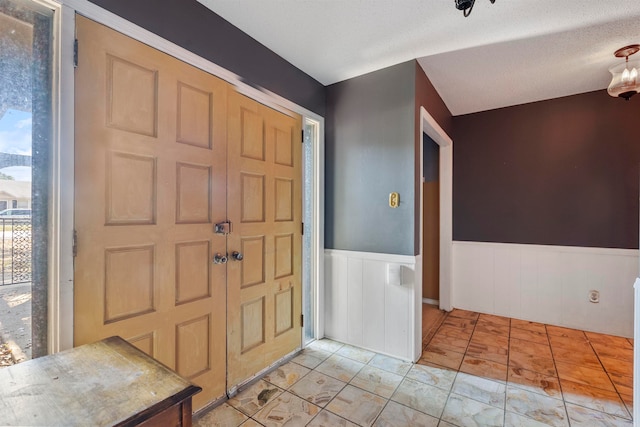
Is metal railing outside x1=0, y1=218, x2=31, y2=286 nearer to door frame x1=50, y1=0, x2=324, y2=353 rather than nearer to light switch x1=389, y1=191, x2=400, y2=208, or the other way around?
door frame x1=50, y1=0, x2=324, y2=353

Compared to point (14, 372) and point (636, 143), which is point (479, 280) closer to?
point (636, 143)

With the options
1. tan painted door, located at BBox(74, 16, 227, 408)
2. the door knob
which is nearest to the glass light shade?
tan painted door, located at BBox(74, 16, 227, 408)

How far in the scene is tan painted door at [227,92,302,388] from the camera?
6.14 ft

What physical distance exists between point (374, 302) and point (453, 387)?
0.80 m

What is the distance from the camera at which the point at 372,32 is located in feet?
6.29

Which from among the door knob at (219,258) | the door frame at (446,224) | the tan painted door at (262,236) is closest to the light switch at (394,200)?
the tan painted door at (262,236)

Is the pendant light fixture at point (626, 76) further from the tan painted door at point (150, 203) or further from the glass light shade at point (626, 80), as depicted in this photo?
the tan painted door at point (150, 203)

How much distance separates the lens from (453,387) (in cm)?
193

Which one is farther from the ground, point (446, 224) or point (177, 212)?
point (177, 212)

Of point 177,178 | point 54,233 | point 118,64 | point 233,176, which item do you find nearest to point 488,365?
point 233,176

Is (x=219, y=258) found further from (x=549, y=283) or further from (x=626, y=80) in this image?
(x=549, y=283)

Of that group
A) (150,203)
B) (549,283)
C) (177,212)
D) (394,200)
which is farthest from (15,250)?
(549,283)

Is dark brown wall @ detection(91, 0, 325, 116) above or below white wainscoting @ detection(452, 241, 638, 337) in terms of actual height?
above

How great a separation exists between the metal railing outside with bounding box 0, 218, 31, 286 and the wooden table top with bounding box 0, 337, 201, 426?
393mm
